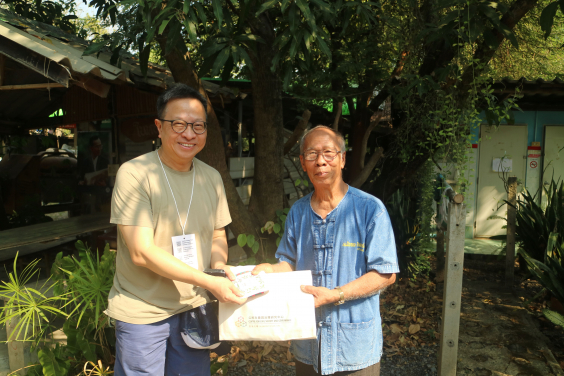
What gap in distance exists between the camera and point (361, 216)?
1.89 m

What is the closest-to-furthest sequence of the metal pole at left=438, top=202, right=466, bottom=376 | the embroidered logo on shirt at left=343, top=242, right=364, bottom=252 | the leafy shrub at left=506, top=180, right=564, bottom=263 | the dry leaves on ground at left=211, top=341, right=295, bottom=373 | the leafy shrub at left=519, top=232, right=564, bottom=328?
the embroidered logo on shirt at left=343, top=242, right=364, bottom=252
the metal pole at left=438, top=202, right=466, bottom=376
the dry leaves on ground at left=211, top=341, right=295, bottom=373
the leafy shrub at left=519, top=232, right=564, bottom=328
the leafy shrub at left=506, top=180, right=564, bottom=263

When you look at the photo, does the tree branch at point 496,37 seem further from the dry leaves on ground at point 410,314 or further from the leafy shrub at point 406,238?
the dry leaves on ground at point 410,314

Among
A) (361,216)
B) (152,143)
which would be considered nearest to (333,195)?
(361,216)

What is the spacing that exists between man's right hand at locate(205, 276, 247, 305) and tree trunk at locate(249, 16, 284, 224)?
205cm

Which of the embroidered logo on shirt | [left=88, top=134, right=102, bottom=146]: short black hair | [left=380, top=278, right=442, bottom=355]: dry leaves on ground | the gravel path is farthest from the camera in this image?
[left=88, top=134, right=102, bottom=146]: short black hair

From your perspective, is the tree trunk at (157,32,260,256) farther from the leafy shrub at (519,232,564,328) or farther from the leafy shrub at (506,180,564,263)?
the leafy shrub at (506,180,564,263)

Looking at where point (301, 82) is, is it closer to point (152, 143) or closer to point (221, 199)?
point (152, 143)

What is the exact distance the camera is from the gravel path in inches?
138

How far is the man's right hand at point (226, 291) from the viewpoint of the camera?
1.78 meters

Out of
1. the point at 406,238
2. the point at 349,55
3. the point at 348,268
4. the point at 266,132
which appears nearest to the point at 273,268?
the point at 348,268

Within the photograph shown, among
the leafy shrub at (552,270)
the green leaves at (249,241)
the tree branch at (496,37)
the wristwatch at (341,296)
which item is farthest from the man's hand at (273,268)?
the leafy shrub at (552,270)

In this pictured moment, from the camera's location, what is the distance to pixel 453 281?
3146 millimetres

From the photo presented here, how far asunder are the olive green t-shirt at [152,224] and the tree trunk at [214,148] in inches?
56.5

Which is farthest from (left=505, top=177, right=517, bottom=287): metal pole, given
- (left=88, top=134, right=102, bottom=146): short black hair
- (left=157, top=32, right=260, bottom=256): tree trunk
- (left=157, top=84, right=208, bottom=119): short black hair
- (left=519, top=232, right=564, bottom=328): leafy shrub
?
(left=88, top=134, right=102, bottom=146): short black hair
